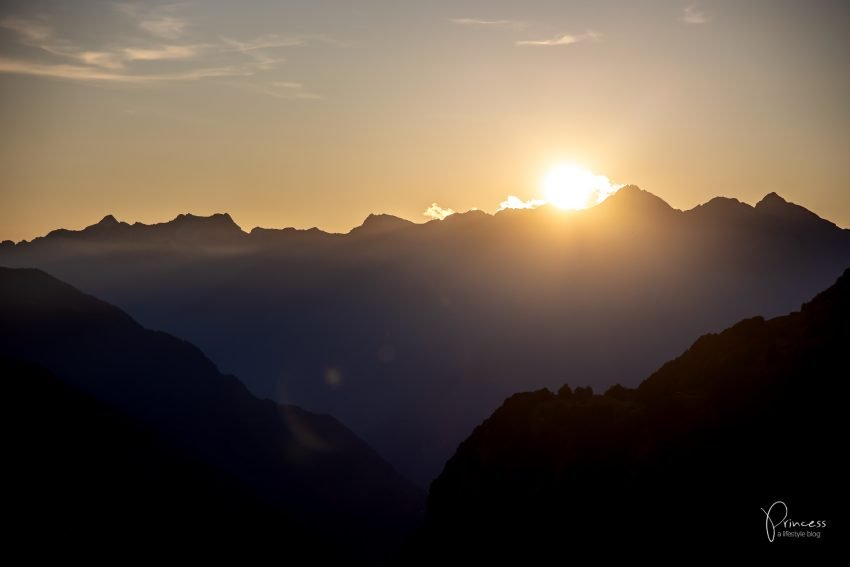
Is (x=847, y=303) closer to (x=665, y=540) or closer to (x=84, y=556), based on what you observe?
(x=665, y=540)

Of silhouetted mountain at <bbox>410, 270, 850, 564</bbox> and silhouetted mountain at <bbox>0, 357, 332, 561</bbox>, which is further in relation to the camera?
silhouetted mountain at <bbox>0, 357, 332, 561</bbox>

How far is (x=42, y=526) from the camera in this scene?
366 ft

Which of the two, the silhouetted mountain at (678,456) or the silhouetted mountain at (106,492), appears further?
the silhouetted mountain at (106,492)

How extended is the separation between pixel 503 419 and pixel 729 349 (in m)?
21.3

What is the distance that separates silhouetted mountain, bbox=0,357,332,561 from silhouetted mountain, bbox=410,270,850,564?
141 feet

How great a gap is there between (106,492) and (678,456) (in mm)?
80092

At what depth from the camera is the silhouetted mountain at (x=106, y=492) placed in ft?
373

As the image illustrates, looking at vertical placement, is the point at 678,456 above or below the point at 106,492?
above

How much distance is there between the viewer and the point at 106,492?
126 m

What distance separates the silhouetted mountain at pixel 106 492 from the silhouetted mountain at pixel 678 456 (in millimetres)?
42962

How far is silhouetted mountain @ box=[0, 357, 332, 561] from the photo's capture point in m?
114

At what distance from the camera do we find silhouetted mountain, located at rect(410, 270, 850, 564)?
2509 inches

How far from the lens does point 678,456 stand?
71.2m

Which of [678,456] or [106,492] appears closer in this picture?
[678,456]
